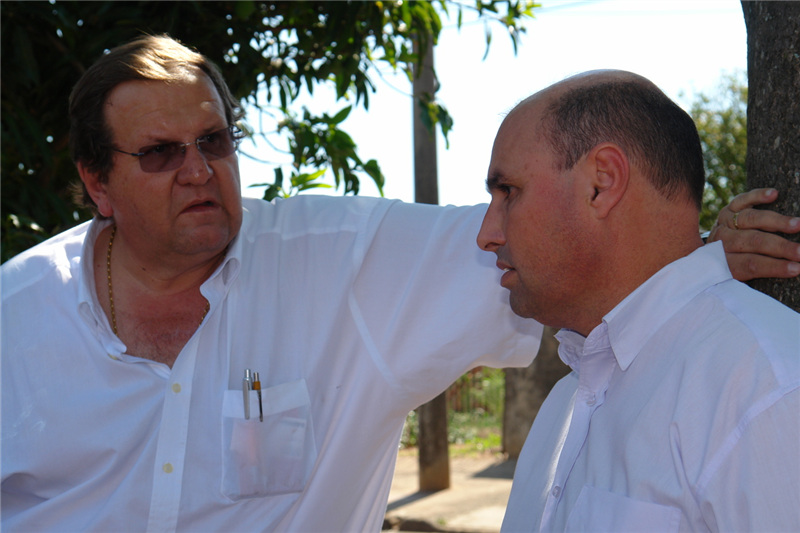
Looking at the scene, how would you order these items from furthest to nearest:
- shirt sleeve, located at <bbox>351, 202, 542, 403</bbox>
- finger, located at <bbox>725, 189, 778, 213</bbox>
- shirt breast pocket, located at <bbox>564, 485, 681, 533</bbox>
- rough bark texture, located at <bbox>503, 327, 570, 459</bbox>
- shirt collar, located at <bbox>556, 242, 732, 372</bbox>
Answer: rough bark texture, located at <bbox>503, 327, 570, 459</bbox> → shirt sleeve, located at <bbox>351, 202, 542, 403</bbox> → finger, located at <bbox>725, 189, 778, 213</bbox> → shirt collar, located at <bbox>556, 242, 732, 372</bbox> → shirt breast pocket, located at <bbox>564, 485, 681, 533</bbox>

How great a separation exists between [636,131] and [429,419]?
24.9 feet

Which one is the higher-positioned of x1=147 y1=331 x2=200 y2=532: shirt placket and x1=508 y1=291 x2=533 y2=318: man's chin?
x1=508 y1=291 x2=533 y2=318: man's chin

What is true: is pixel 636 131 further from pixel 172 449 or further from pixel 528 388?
pixel 528 388

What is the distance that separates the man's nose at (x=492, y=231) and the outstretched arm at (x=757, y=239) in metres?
0.48

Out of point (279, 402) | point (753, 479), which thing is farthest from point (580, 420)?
point (279, 402)

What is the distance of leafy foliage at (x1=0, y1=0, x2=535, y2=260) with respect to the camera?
9.46 ft

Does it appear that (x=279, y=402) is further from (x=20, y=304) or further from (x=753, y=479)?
(x=753, y=479)

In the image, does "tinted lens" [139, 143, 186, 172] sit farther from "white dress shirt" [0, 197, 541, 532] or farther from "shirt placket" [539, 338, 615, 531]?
"shirt placket" [539, 338, 615, 531]

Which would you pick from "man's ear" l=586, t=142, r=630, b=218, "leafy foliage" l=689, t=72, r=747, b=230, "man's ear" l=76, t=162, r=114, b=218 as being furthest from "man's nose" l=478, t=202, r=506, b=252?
"leafy foliage" l=689, t=72, r=747, b=230

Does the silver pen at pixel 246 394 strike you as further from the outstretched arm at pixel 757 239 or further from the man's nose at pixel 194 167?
the outstretched arm at pixel 757 239

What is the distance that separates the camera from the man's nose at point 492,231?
166 cm

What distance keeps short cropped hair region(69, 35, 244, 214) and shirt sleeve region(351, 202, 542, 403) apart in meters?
0.77

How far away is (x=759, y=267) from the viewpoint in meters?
1.54

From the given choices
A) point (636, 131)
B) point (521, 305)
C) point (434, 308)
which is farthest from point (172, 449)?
point (636, 131)
